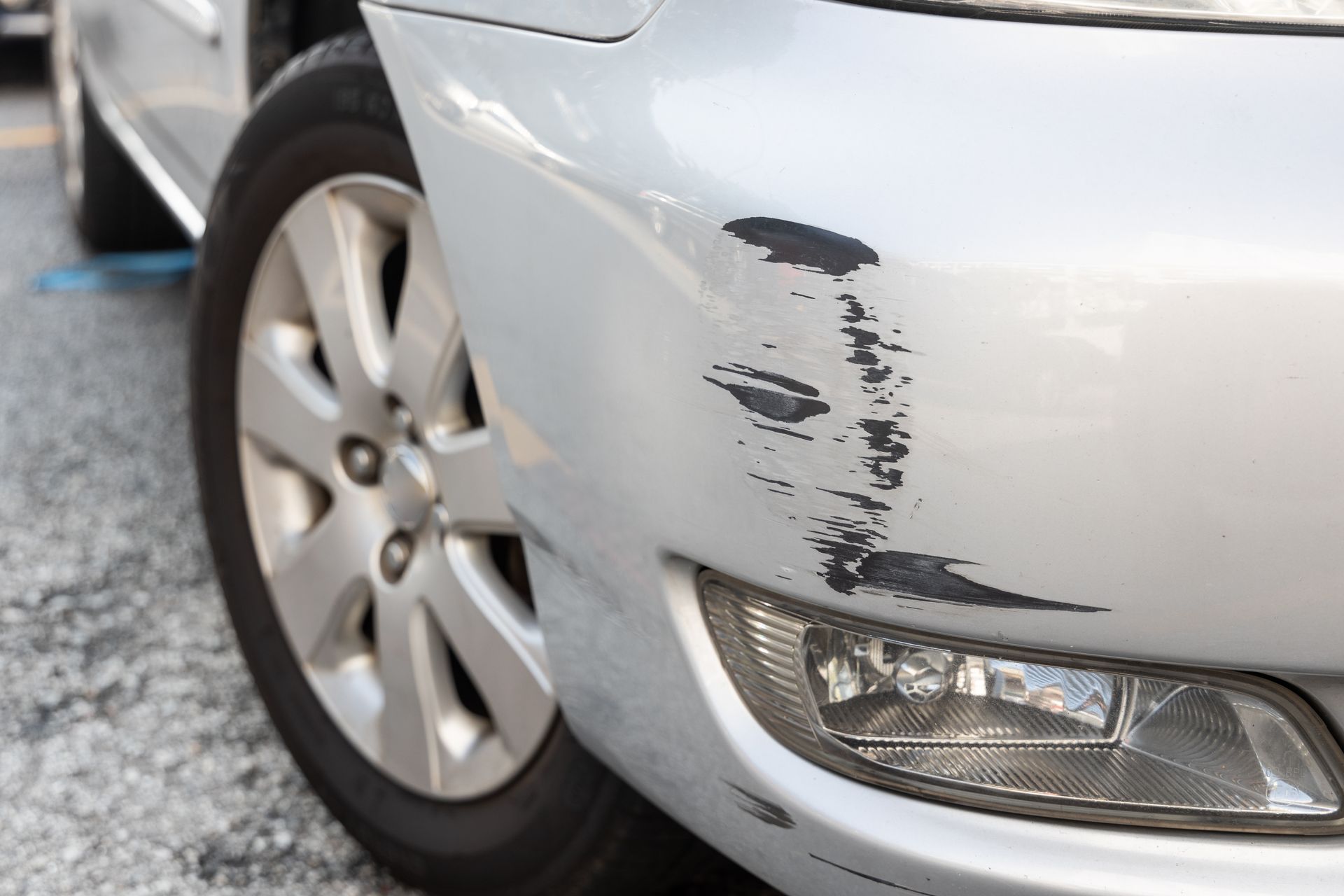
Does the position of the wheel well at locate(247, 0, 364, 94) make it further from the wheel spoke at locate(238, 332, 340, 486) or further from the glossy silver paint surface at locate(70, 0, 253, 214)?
the wheel spoke at locate(238, 332, 340, 486)

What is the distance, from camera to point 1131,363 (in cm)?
76

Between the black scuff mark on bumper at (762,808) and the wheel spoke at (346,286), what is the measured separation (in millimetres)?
649

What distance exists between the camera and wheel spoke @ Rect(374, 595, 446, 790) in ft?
4.53

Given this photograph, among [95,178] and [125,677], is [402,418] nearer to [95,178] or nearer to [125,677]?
[125,677]

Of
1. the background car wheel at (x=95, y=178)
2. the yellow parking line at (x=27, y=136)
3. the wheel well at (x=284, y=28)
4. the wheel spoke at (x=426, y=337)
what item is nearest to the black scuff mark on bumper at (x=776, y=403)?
the wheel spoke at (x=426, y=337)

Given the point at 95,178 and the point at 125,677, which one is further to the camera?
the point at 95,178

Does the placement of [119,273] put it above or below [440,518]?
below

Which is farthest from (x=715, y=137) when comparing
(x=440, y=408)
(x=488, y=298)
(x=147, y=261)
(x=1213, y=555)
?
(x=147, y=261)

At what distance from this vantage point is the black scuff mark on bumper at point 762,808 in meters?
0.96

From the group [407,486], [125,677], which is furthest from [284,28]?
[125,677]

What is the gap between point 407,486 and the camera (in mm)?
1343

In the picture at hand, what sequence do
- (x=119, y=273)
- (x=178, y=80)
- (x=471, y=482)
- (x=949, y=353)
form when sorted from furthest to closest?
1. (x=119, y=273)
2. (x=178, y=80)
3. (x=471, y=482)
4. (x=949, y=353)

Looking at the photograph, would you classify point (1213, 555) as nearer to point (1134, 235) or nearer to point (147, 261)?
point (1134, 235)

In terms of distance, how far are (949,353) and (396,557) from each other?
81cm
